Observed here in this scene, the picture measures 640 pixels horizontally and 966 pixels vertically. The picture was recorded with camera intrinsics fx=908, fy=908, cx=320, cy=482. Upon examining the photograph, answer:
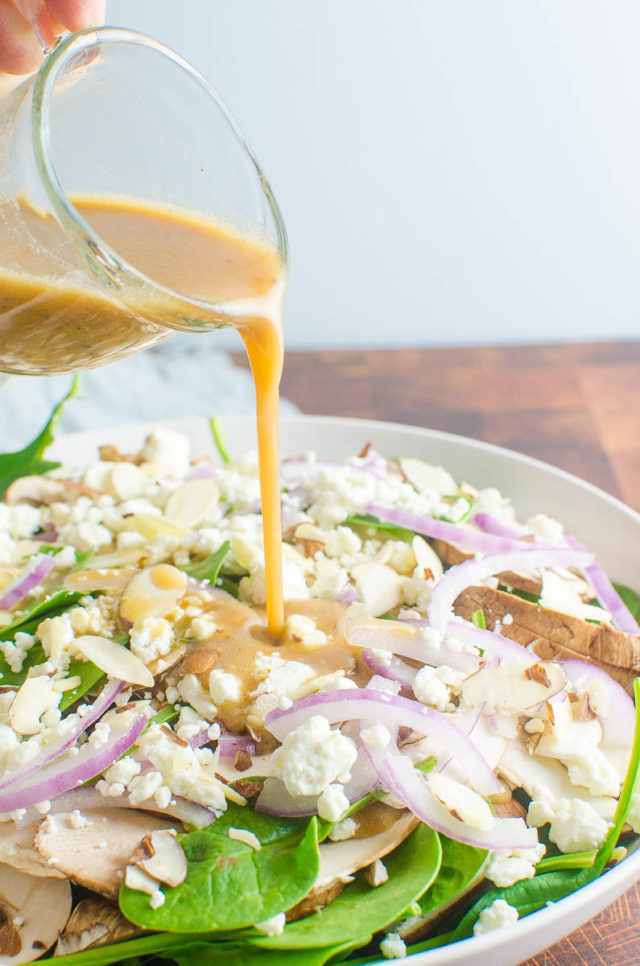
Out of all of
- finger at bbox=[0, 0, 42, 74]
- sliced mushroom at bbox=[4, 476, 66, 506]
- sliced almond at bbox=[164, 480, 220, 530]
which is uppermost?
finger at bbox=[0, 0, 42, 74]

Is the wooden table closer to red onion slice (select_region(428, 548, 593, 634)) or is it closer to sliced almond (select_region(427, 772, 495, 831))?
red onion slice (select_region(428, 548, 593, 634))

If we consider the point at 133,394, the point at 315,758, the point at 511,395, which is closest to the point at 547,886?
the point at 315,758

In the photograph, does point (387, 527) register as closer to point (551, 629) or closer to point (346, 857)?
point (551, 629)

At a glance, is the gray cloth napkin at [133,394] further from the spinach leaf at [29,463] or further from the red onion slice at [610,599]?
the red onion slice at [610,599]

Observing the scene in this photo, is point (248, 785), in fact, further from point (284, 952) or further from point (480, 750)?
point (480, 750)

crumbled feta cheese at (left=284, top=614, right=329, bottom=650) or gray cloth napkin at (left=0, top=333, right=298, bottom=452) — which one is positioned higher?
crumbled feta cheese at (left=284, top=614, right=329, bottom=650)

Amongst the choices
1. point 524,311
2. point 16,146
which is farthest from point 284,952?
point 524,311

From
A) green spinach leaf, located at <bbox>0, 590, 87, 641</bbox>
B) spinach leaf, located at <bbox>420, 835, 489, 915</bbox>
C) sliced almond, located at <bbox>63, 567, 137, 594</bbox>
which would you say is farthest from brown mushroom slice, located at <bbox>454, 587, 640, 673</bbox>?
green spinach leaf, located at <bbox>0, 590, 87, 641</bbox>

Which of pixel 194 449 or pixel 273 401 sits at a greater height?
pixel 273 401
